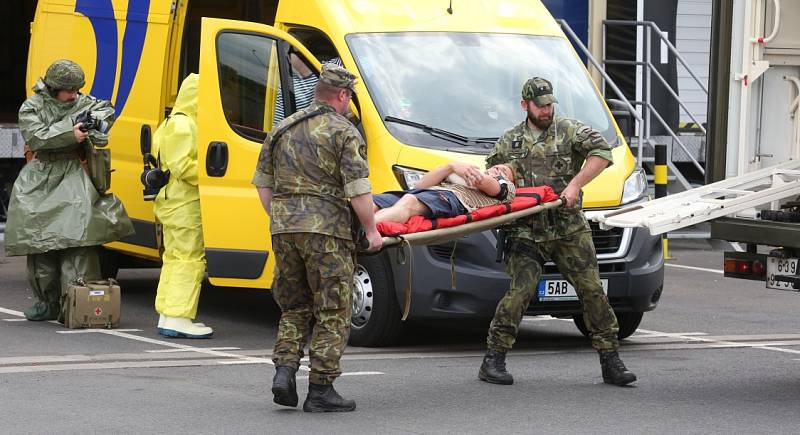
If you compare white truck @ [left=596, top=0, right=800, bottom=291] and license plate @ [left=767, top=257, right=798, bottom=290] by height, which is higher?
white truck @ [left=596, top=0, right=800, bottom=291]

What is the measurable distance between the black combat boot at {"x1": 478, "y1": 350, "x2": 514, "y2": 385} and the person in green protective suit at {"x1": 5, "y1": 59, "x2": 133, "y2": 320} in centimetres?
335

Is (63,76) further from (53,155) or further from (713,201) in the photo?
(713,201)

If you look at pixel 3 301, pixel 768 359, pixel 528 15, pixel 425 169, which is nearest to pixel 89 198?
pixel 3 301

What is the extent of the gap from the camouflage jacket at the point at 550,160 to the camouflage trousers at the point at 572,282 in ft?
0.24

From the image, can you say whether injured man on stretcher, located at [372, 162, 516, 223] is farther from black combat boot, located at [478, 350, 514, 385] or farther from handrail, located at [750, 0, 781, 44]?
handrail, located at [750, 0, 781, 44]

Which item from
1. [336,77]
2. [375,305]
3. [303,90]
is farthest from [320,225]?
[303,90]

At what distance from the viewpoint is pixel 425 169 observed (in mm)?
10125

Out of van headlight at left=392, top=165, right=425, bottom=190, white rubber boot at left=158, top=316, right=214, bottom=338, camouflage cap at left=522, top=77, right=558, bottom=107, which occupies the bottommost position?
white rubber boot at left=158, top=316, right=214, bottom=338

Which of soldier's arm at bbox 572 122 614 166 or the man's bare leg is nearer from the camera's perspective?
the man's bare leg

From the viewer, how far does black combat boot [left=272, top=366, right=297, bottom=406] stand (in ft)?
26.1

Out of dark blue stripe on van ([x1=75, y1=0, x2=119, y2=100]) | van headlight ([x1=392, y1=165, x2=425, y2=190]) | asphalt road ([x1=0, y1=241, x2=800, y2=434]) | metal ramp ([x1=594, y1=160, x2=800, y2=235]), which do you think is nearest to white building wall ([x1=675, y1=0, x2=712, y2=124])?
asphalt road ([x1=0, y1=241, x2=800, y2=434])

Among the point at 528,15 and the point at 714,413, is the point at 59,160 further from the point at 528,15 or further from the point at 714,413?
the point at 714,413

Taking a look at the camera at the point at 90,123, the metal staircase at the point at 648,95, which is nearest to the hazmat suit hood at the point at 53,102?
the camera at the point at 90,123

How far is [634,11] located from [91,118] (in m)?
9.68
